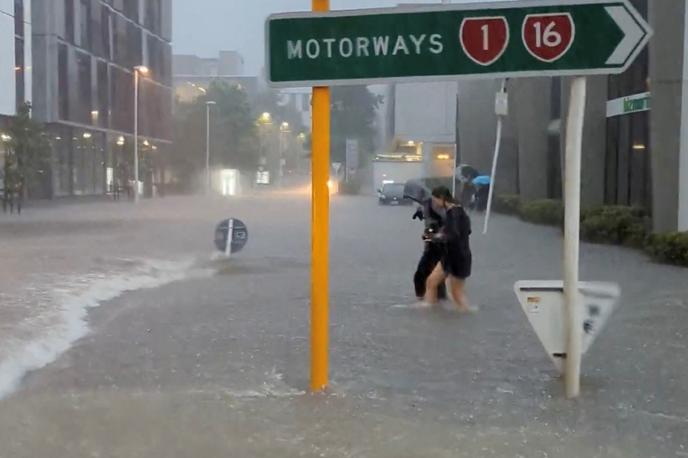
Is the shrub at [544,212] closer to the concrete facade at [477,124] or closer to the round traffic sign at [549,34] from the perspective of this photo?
the concrete facade at [477,124]

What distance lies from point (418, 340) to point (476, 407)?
9.08 feet

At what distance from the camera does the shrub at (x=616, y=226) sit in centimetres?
2075

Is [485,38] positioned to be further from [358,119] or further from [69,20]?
[358,119]

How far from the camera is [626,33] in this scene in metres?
6.56

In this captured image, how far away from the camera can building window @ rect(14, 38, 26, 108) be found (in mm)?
45875

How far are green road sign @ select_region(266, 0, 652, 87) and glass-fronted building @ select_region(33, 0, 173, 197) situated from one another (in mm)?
42079

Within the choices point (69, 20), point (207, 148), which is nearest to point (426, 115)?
point (207, 148)

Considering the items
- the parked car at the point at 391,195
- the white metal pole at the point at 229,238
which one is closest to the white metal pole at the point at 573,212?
the white metal pole at the point at 229,238

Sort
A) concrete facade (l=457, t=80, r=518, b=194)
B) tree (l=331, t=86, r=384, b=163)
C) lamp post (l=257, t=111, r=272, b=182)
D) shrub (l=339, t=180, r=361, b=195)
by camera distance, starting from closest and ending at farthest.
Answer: concrete facade (l=457, t=80, r=518, b=194) → shrub (l=339, t=180, r=361, b=195) → lamp post (l=257, t=111, r=272, b=182) → tree (l=331, t=86, r=384, b=163)

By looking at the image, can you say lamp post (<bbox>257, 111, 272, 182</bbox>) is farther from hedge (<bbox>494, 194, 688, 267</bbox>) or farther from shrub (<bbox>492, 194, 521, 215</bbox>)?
hedge (<bbox>494, 194, 688, 267</bbox>)

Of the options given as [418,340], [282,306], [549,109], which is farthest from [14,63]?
[418,340]

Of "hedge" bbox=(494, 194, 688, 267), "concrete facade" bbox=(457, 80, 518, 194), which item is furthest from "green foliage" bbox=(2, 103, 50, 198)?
"hedge" bbox=(494, 194, 688, 267)

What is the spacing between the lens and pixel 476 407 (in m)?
6.98

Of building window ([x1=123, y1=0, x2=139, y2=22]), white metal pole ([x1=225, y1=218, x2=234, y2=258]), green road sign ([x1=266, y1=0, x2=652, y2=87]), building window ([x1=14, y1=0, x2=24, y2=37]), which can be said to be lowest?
white metal pole ([x1=225, y1=218, x2=234, y2=258])
